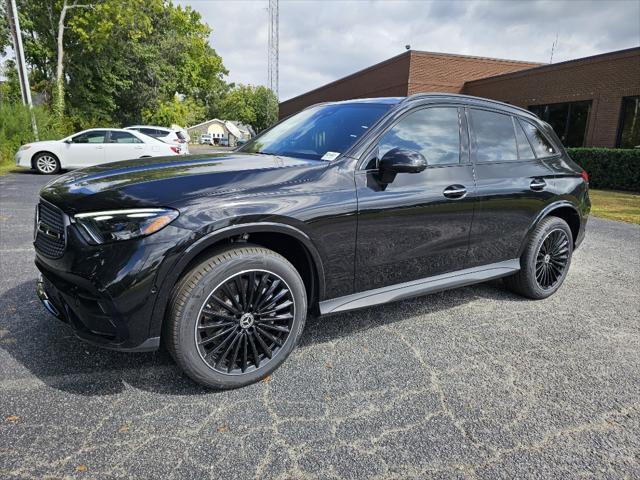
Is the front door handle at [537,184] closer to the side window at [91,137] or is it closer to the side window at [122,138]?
the side window at [122,138]

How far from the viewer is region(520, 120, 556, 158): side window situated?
4055mm

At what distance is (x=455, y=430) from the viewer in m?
2.32

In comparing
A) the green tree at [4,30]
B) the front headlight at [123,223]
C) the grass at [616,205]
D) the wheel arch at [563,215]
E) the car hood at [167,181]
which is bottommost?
the grass at [616,205]

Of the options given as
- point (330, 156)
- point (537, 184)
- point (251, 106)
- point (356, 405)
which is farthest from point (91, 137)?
point (251, 106)

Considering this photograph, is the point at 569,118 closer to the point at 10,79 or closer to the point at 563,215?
the point at 563,215

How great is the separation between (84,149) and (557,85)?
1750 cm

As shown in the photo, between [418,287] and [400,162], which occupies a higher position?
[400,162]

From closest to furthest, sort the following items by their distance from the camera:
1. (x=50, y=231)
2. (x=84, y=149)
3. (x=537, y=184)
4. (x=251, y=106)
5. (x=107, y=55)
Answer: (x=50, y=231) < (x=537, y=184) < (x=84, y=149) < (x=107, y=55) < (x=251, y=106)

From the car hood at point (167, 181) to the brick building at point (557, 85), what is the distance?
1663 cm

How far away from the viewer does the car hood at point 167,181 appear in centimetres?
233

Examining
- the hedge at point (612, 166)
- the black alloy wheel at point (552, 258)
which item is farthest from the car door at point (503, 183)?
the hedge at point (612, 166)

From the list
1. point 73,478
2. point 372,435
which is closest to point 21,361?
point 73,478

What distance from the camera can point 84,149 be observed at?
13992mm

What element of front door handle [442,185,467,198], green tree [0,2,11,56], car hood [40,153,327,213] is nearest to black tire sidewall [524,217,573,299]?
front door handle [442,185,467,198]
